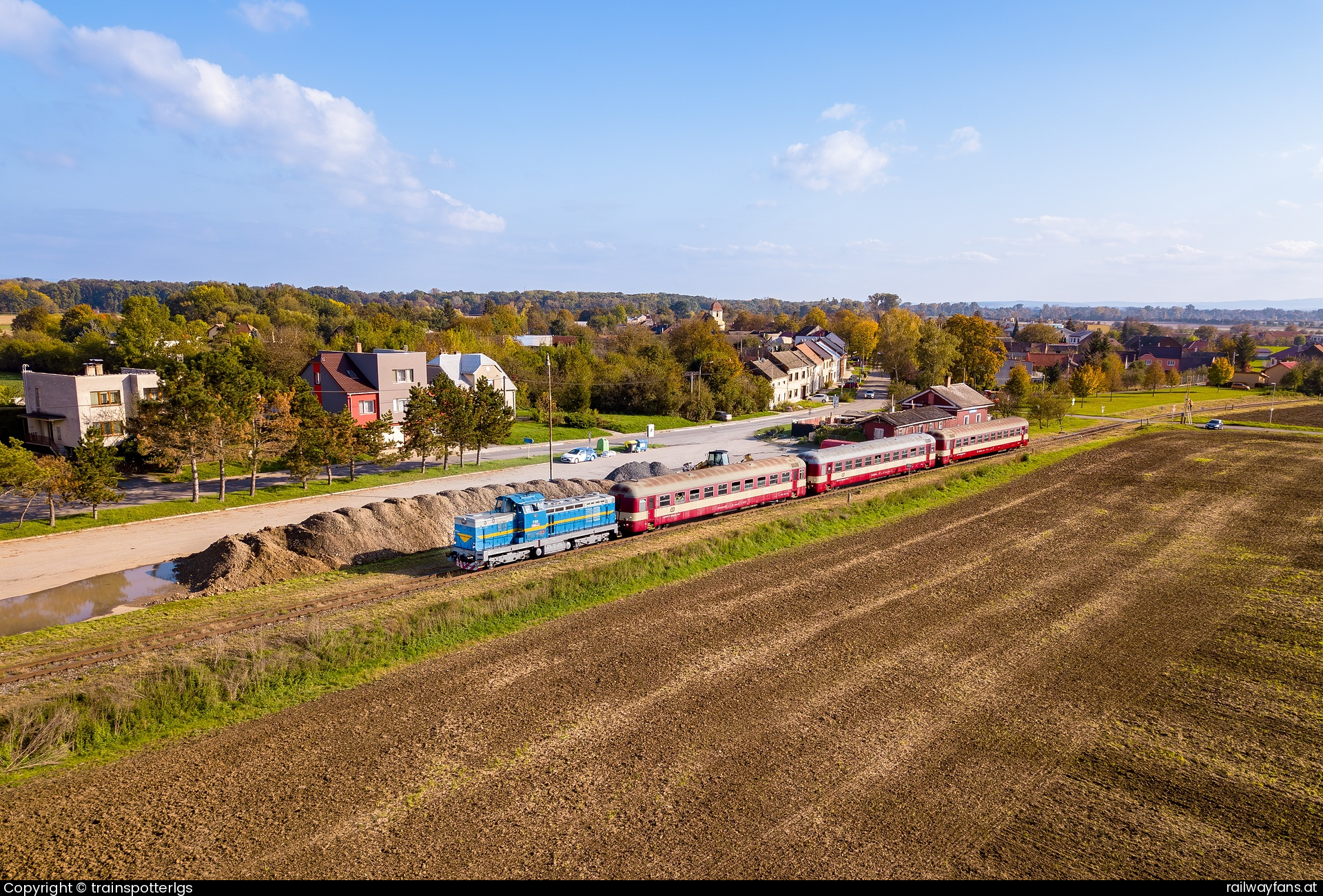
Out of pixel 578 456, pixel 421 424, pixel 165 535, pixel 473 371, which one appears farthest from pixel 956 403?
pixel 165 535

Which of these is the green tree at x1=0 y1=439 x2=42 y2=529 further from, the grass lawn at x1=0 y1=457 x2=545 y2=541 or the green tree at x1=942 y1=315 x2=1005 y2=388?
the green tree at x1=942 y1=315 x2=1005 y2=388

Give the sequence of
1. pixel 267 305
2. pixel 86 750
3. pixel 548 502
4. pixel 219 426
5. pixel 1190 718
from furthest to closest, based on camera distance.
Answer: pixel 267 305 < pixel 219 426 < pixel 548 502 < pixel 1190 718 < pixel 86 750

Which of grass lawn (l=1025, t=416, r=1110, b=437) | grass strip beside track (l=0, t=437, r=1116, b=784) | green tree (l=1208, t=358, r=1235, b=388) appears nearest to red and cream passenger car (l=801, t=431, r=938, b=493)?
grass strip beside track (l=0, t=437, r=1116, b=784)

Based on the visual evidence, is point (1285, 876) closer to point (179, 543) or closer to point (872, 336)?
point (179, 543)

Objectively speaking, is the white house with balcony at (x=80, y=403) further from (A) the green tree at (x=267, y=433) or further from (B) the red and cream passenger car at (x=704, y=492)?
(B) the red and cream passenger car at (x=704, y=492)

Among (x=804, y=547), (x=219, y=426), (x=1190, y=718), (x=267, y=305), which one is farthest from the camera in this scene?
(x=267, y=305)

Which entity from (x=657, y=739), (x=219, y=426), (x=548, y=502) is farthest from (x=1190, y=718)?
(x=219, y=426)
